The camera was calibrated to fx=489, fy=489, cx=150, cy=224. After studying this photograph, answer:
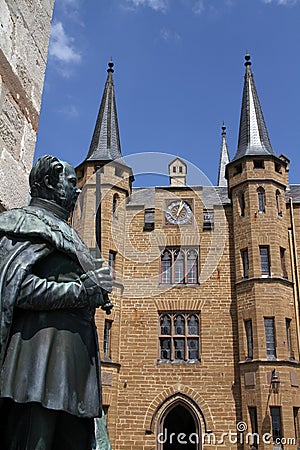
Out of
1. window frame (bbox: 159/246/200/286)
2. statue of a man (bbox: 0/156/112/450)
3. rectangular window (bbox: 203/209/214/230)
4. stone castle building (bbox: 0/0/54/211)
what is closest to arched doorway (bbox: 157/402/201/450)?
window frame (bbox: 159/246/200/286)

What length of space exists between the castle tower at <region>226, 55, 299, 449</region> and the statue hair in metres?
13.2

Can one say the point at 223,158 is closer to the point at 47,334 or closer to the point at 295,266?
the point at 295,266

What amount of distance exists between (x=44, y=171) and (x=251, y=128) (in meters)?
17.3

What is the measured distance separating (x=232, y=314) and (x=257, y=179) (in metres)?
4.66

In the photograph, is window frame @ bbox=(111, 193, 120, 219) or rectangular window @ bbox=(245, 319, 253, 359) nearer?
rectangular window @ bbox=(245, 319, 253, 359)

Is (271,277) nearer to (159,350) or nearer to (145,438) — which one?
(159,350)

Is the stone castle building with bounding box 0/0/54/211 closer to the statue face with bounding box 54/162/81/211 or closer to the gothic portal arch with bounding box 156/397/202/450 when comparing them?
the statue face with bounding box 54/162/81/211

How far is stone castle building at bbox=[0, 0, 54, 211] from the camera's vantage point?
236cm

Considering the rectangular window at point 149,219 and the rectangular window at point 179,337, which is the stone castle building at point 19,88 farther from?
the rectangular window at point 149,219

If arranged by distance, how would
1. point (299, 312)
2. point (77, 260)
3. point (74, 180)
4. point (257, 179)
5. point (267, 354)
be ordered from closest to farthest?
point (77, 260), point (74, 180), point (267, 354), point (299, 312), point (257, 179)

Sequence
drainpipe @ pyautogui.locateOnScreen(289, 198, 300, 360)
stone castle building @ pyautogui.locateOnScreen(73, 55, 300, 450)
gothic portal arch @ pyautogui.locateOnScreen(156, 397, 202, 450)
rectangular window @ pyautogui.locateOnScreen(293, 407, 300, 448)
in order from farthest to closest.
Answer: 1. drainpipe @ pyautogui.locateOnScreen(289, 198, 300, 360)
2. gothic portal arch @ pyautogui.locateOnScreen(156, 397, 202, 450)
3. stone castle building @ pyautogui.locateOnScreen(73, 55, 300, 450)
4. rectangular window @ pyautogui.locateOnScreen(293, 407, 300, 448)

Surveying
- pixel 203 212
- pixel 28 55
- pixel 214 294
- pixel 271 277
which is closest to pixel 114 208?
pixel 203 212

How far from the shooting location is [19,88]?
99.3 inches

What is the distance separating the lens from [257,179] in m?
16.7
